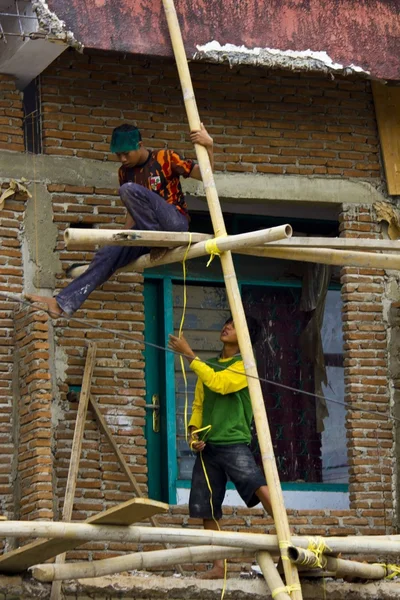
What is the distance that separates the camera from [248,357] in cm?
1181

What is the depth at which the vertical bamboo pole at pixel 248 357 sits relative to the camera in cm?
1143

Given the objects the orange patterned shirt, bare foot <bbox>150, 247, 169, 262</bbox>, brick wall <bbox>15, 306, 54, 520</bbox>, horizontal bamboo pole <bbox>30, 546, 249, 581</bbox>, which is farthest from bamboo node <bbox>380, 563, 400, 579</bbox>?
the orange patterned shirt

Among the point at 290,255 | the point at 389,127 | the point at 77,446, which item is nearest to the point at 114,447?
the point at 77,446

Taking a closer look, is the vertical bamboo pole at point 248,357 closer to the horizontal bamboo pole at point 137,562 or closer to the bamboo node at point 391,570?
Result: the horizontal bamboo pole at point 137,562

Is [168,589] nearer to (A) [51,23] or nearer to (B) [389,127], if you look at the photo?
(A) [51,23]

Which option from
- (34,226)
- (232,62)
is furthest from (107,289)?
(232,62)

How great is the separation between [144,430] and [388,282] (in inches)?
88.3

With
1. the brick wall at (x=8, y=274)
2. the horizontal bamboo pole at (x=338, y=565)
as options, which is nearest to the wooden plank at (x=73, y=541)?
the horizontal bamboo pole at (x=338, y=565)

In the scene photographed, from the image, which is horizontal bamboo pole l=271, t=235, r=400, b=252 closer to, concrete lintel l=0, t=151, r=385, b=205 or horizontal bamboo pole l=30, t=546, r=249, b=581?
concrete lintel l=0, t=151, r=385, b=205

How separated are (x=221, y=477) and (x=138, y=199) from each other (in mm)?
2017

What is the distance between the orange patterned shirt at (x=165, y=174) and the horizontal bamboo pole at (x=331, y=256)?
0.85 m

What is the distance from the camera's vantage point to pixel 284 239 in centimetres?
1188

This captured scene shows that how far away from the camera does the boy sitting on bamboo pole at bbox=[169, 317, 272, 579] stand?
1234 cm

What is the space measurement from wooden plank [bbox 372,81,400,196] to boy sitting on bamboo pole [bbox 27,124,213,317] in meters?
2.14
